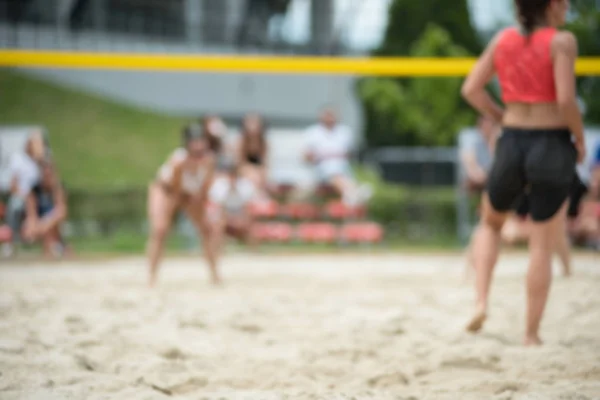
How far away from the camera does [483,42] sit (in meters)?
17.7

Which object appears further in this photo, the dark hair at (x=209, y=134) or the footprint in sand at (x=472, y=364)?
the dark hair at (x=209, y=134)

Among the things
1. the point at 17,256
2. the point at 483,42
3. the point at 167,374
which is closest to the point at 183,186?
the point at 167,374

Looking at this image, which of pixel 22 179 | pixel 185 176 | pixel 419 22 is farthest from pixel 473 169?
pixel 419 22

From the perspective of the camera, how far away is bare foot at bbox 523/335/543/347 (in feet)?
10.7

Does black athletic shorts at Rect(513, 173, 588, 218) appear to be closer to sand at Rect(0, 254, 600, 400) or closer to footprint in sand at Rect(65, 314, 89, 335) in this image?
sand at Rect(0, 254, 600, 400)

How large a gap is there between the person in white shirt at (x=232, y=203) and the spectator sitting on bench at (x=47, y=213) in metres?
1.65

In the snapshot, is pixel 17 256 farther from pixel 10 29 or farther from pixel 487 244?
pixel 10 29

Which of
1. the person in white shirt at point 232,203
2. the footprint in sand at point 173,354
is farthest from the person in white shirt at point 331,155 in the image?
the footprint in sand at point 173,354

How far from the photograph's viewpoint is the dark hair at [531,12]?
129 inches

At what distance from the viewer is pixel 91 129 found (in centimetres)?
1700

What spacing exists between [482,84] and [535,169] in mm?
517

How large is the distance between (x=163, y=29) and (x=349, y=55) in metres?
4.44

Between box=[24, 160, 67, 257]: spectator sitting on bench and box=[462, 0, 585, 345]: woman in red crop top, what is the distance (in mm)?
6670

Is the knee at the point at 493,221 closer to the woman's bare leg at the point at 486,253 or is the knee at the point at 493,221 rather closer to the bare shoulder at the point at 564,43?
the woman's bare leg at the point at 486,253
